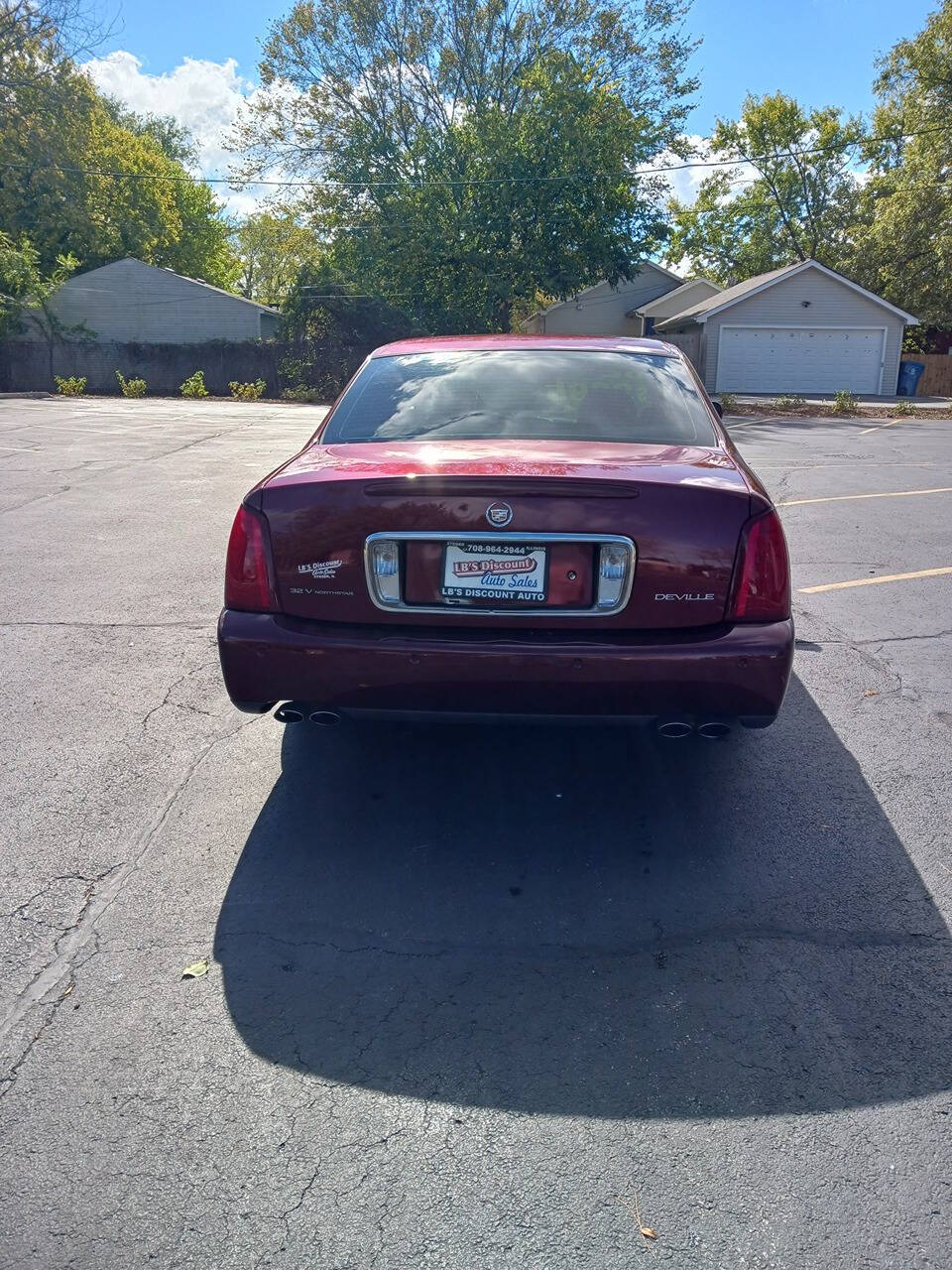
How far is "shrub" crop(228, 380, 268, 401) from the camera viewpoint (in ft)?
114

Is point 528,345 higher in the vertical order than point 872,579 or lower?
higher

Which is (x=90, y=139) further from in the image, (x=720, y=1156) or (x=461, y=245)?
(x=720, y=1156)

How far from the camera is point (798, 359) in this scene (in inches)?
1433

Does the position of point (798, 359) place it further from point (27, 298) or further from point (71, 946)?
point (71, 946)

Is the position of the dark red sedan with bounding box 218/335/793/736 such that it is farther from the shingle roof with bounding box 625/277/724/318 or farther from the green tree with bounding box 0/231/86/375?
the shingle roof with bounding box 625/277/724/318

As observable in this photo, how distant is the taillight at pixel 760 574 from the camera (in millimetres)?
3275

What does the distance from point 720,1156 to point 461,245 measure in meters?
32.6

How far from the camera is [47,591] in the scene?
22.2 feet

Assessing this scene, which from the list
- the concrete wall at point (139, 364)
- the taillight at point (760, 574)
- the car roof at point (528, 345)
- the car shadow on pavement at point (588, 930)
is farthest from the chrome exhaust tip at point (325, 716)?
the concrete wall at point (139, 364)

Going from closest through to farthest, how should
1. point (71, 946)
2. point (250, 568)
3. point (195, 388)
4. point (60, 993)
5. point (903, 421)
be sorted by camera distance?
point (60, 993)
point (71, 946)
point (250, 568)
point (903, 421)
point (195, 388)

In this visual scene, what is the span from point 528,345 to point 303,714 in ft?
6.96

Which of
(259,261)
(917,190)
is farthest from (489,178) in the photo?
(259,261)

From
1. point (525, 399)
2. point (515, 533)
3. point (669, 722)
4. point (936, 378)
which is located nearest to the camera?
point (515, 533)

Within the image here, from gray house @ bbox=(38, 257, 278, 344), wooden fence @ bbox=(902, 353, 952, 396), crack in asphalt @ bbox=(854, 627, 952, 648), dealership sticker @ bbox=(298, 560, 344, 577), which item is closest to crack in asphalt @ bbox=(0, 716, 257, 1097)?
dealership sticker @ bbox=(298, 560, 344, 577)
